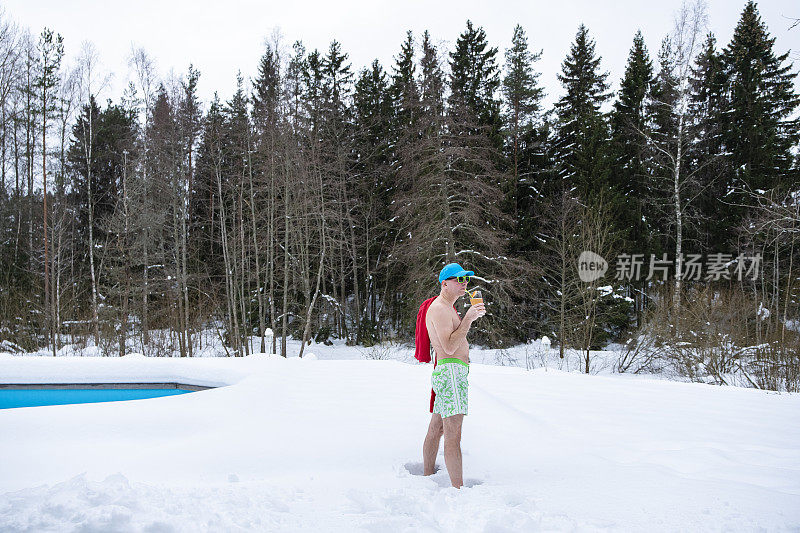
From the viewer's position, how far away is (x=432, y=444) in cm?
333

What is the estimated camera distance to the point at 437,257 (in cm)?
1400

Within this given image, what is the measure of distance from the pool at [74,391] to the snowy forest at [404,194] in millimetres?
5606

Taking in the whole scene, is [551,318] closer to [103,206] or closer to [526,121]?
[526,121]

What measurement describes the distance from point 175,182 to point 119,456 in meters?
15.1

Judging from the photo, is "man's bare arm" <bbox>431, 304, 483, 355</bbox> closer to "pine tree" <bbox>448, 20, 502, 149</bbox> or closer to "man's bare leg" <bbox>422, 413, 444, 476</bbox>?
"man's bare leg" <bbox>422, 413, 444, 476</bbox>

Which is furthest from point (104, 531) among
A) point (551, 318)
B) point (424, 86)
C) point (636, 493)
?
point (551, 318)

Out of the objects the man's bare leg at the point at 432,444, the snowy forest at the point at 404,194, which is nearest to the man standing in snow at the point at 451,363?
the man's bare leg at the point at 432,444

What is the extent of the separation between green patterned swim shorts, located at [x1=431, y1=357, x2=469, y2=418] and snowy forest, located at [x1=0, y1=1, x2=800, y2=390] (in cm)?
1026

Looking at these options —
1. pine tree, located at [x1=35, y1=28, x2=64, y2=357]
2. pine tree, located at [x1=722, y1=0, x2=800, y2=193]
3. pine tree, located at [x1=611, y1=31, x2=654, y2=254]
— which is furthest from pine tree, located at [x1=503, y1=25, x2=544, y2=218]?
pine tree, located at [x1=35, y1=28, x2=64, y2=357]

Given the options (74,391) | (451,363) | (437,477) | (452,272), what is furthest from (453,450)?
(74,391)

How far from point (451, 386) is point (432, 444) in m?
0.56

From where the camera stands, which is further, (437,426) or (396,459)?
(396,459)

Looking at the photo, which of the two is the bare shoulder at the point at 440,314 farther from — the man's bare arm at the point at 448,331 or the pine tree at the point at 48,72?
the pine tree at the point at 48,72

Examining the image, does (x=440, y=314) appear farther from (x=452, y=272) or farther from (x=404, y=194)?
(x=404, y=194)
